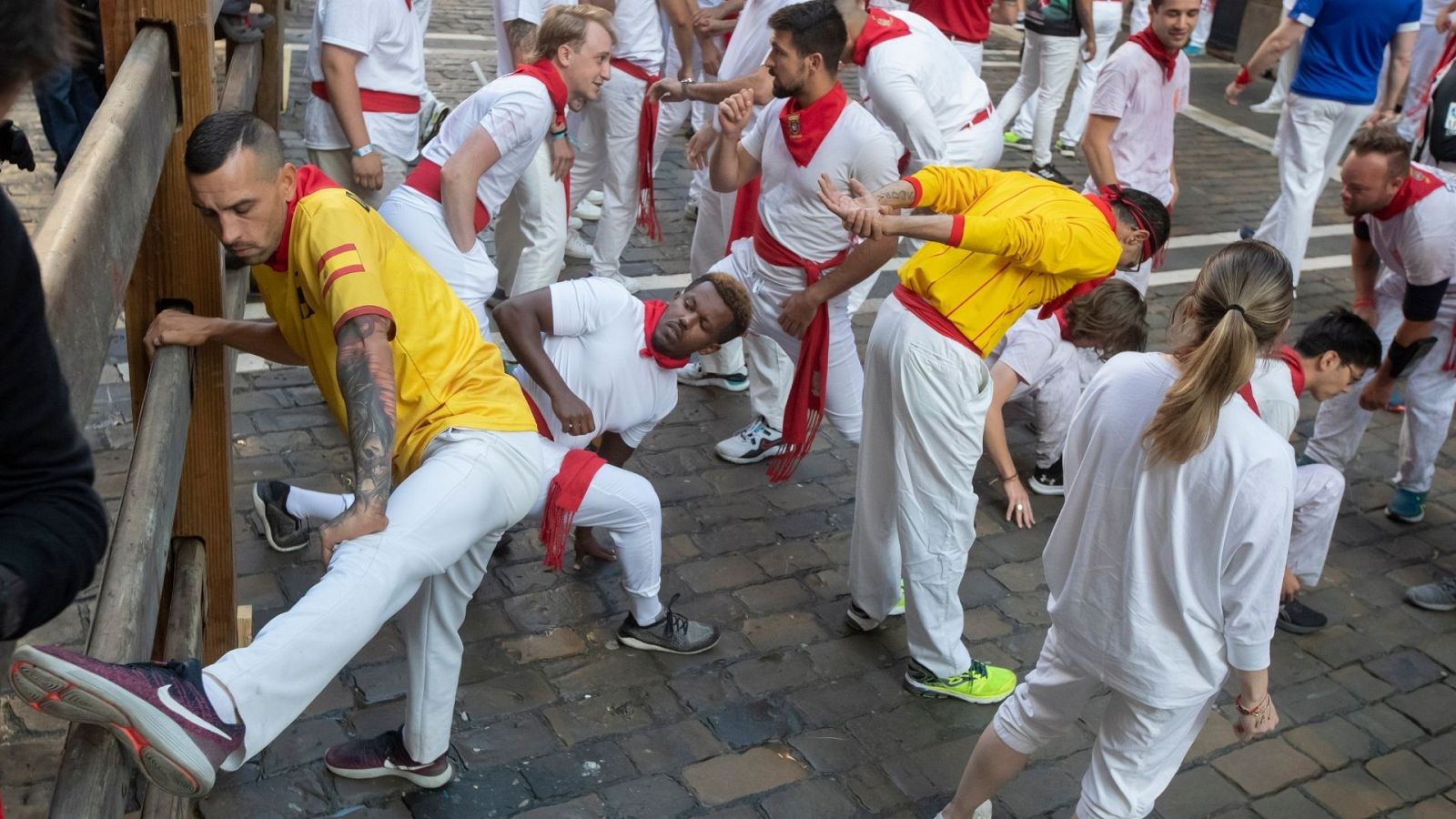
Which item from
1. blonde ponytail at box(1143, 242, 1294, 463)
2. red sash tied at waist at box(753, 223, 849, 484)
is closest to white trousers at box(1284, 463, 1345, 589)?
red sash tied at waist at box(753, 223, 849, 484)

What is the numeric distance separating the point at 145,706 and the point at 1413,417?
5.41 m

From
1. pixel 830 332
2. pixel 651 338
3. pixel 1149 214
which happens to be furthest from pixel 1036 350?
pixel 651 338

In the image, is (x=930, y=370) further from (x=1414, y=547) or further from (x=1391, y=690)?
(x=1414, y=547)

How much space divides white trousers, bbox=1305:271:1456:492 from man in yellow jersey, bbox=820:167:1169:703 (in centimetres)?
212

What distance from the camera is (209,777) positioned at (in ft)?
8.00

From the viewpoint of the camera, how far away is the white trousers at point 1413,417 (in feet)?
19.0

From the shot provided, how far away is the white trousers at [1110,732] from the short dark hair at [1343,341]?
220 centimetres

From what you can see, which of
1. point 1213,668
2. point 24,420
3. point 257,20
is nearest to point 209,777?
point 24,420

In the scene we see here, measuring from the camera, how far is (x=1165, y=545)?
3152 millimetres

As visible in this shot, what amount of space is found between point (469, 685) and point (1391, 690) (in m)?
3.26

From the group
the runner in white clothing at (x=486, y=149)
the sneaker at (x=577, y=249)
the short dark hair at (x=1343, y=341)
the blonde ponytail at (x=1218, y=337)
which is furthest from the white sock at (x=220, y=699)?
the sneaker at (x=577, y=249)

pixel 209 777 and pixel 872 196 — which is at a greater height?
pixel 872 196

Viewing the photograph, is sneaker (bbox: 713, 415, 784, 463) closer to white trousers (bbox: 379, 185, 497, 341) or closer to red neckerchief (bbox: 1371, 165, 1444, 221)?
white trousers (bbox: 379, 185, 497, 341)

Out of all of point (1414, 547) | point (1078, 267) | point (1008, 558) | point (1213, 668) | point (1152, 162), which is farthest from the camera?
point (1152, 162)
